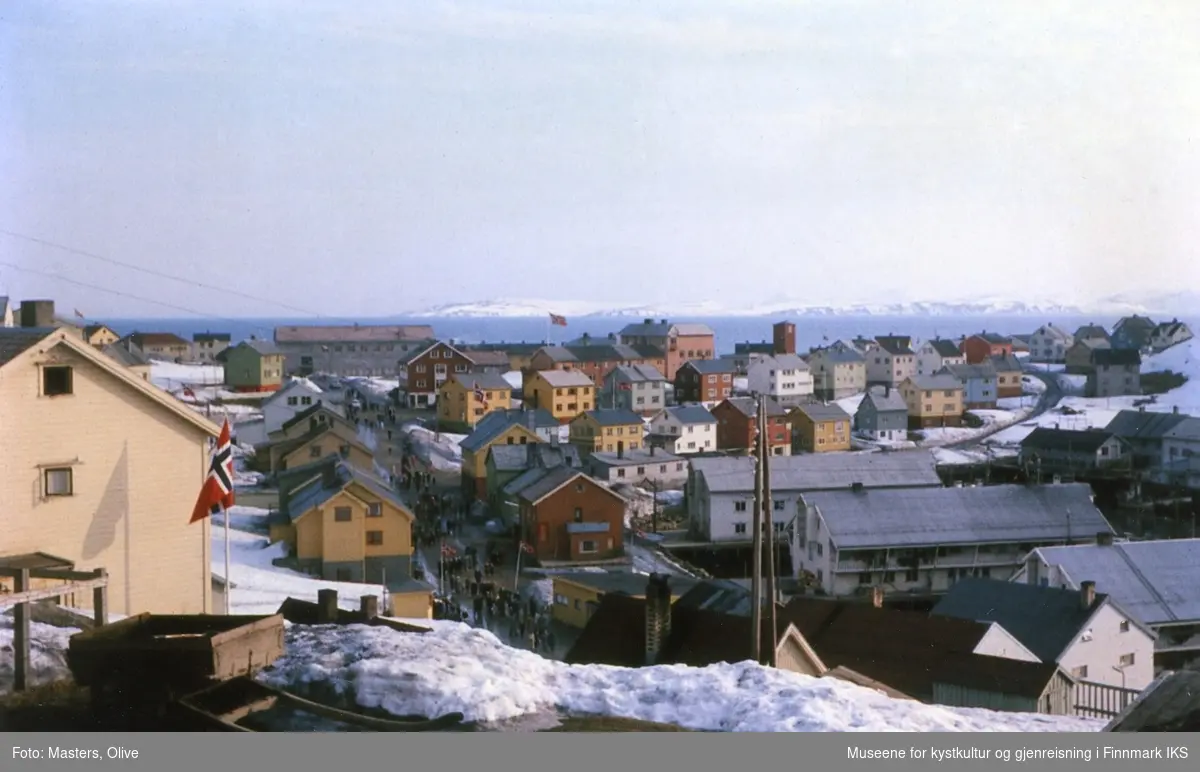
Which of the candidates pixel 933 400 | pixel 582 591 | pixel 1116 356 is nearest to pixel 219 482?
pixel 582 591

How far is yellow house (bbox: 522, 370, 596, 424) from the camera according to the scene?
77.6 feet

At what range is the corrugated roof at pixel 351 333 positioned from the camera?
75.8ft

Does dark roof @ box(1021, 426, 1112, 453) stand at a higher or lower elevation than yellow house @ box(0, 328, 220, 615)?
lower

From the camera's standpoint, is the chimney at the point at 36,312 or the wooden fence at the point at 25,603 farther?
the chimney at the point at 36,312

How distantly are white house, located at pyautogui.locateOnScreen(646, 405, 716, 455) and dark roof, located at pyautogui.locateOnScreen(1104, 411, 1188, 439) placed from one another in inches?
347

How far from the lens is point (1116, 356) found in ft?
92.8

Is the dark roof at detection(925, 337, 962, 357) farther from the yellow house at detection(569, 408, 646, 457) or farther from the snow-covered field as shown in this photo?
the snow-covered field

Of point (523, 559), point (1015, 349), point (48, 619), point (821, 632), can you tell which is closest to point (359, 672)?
point (48, 619)

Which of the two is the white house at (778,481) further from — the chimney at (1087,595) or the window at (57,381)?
the window at (57,381)

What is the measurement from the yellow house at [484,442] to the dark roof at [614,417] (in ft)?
8.44

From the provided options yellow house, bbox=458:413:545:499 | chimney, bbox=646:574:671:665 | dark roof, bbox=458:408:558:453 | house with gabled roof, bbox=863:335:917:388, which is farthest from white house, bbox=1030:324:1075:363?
chimney, bbox=646:574:671:665

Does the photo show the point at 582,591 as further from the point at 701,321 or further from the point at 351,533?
the point at 701,321

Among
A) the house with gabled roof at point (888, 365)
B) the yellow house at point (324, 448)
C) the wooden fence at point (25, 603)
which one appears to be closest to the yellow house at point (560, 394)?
the yellow house at point (324, 448)
